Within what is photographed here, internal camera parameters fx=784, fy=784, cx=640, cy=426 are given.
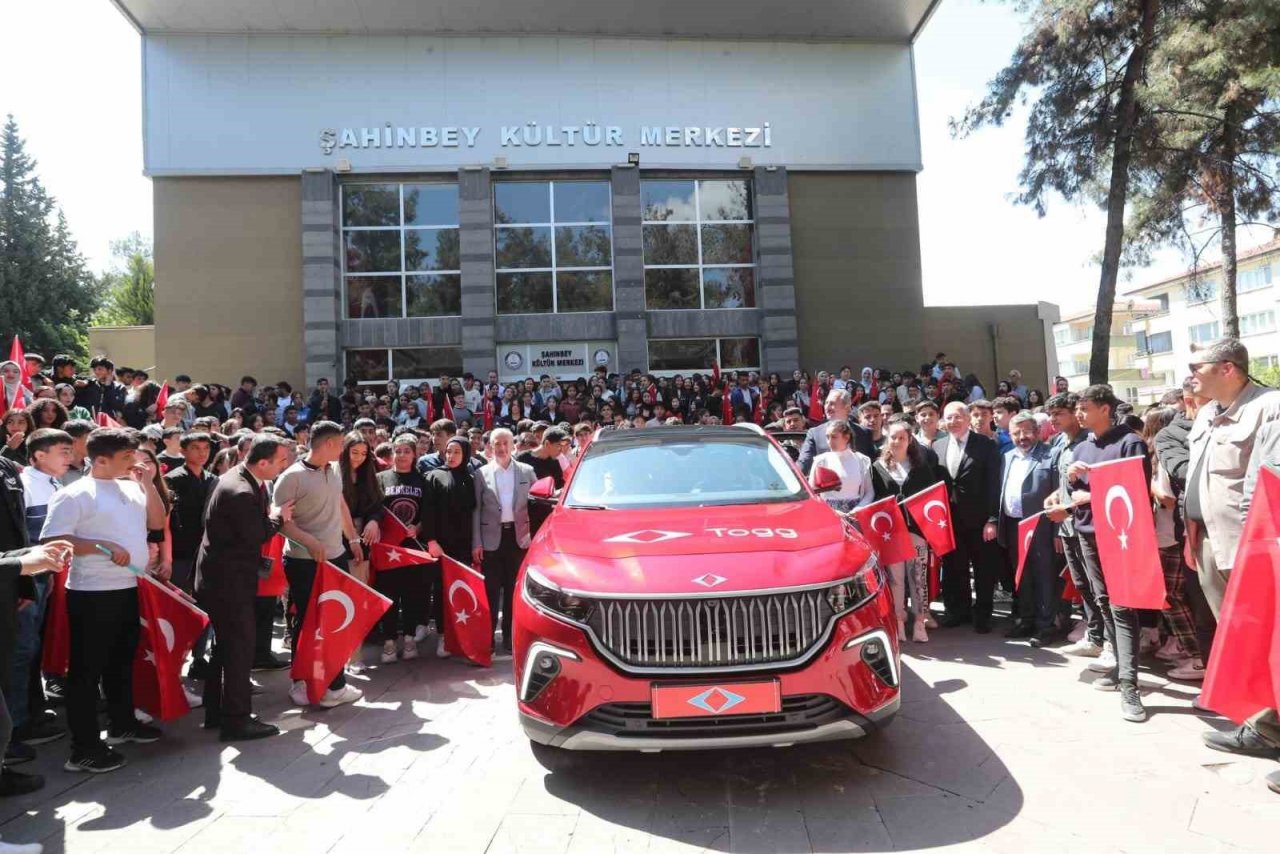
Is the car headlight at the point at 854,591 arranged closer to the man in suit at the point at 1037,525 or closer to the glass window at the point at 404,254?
the man in suit at the point at 1037,525

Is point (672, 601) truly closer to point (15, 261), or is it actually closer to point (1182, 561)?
point (1182, 561)

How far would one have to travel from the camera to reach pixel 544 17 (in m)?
20.6

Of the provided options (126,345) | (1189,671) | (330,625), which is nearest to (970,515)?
(1189,671)

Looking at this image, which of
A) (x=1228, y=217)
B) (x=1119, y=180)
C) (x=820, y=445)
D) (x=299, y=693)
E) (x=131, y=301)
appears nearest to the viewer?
(x=299, y=693)

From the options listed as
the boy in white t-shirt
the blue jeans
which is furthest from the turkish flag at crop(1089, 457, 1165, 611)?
the blue jeans

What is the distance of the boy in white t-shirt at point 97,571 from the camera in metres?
4.30

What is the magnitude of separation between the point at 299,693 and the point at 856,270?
64.9 feet

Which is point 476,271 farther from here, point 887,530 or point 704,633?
point 704,633

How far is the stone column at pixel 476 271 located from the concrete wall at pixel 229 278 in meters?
4.31

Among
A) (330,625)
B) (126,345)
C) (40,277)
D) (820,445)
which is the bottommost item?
(330,625)

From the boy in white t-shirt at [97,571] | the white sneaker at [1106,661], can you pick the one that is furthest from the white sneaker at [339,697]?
the white sneaker at [1106,661]

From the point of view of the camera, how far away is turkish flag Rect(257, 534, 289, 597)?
5343mm

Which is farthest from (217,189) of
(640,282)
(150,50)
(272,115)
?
(640,282)

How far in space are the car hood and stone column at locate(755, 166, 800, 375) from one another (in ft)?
57.5
